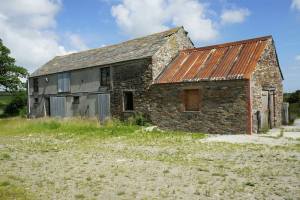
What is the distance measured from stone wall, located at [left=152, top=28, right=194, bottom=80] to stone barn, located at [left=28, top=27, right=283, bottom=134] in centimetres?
6

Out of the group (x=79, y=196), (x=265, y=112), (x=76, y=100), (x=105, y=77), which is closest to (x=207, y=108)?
(x=265, y=112)

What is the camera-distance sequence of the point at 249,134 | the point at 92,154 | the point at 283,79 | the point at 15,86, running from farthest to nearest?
the point at 15,86 < the point at 283,79 < the point at 249,134 < the point at 92,154

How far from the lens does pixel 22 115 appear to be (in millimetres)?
36125

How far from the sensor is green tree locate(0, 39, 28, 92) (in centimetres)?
3844

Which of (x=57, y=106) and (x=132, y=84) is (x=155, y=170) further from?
(x=57, y=106)

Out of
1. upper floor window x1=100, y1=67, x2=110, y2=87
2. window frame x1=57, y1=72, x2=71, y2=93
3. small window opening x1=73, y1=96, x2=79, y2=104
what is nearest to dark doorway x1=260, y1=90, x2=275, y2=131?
upper floor window x1=100, y1=67, x2=110, y2=87

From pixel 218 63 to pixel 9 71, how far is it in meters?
27.1

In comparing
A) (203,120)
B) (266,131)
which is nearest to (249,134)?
(266,131)

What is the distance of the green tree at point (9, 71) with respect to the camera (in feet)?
126

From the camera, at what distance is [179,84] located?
20.2m

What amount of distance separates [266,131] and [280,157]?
7322 millimetres

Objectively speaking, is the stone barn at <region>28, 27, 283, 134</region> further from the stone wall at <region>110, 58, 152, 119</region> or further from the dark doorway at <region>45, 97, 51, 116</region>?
the dark doorway at <region>45, 97, 51, 116</region>

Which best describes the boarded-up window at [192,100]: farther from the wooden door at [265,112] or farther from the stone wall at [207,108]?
the wooden door at [265,112]

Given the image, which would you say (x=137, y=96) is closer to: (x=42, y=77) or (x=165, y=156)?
(x=165, y=156)
